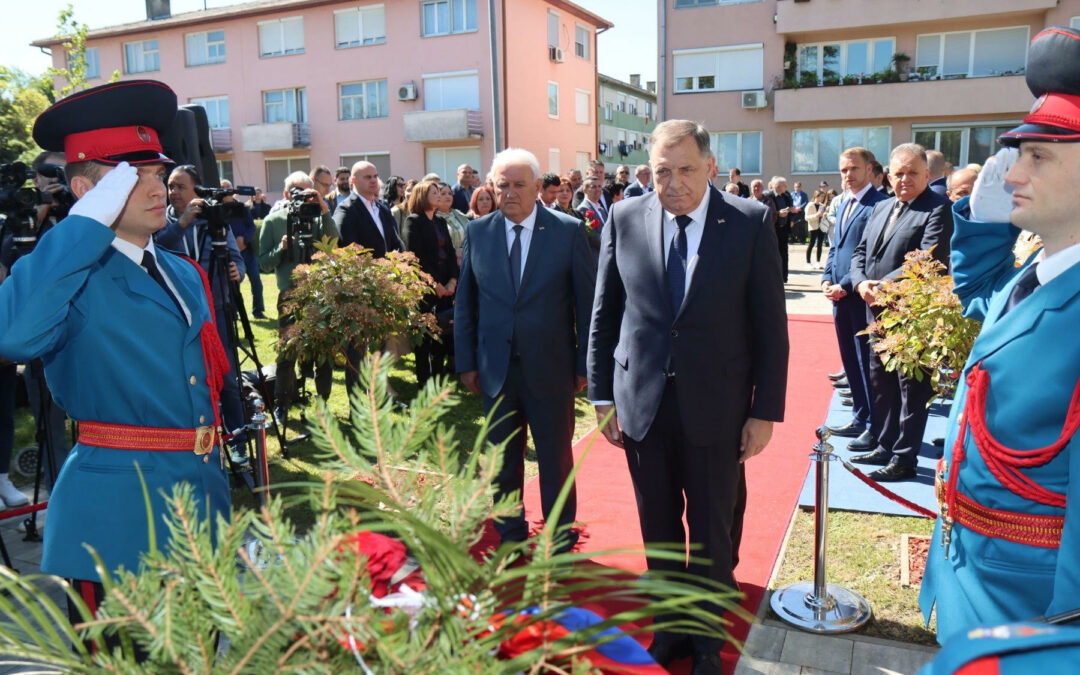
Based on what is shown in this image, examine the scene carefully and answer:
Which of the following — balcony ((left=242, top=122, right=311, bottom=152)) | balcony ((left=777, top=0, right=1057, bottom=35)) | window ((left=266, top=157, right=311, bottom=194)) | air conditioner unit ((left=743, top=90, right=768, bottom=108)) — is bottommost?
window ((left=266, top=157, right=311, bottom=194))

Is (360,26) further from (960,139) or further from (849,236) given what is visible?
(849,236)

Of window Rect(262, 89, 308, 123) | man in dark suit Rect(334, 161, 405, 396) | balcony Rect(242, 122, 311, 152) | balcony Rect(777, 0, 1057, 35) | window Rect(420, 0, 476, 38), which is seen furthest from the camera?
window Rect(262, 89, 308, 123)

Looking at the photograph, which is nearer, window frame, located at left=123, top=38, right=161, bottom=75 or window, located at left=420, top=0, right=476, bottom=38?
window, located at left=420, top=0, right=476, bottom=38

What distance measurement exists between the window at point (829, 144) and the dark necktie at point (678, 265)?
25123mm

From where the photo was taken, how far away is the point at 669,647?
3.33 m

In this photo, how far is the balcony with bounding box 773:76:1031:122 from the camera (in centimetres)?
2397

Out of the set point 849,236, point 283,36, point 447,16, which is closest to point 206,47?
point 283,36

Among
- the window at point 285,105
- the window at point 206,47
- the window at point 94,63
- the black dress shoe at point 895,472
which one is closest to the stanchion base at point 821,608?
the black dress shoe at point 895,472

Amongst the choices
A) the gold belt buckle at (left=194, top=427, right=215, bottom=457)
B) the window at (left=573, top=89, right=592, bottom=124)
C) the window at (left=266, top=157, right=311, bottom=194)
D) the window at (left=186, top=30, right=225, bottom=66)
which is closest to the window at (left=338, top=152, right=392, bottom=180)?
the window at (left=266, top=157, right=311, bottom=194)

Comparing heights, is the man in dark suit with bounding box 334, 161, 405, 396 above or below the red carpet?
above

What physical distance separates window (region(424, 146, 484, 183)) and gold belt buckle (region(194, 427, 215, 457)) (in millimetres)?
27778

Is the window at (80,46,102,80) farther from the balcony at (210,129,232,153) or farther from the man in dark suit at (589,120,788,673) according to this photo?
the man in dark suit at (589,120,788,673)

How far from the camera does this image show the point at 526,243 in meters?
4.22

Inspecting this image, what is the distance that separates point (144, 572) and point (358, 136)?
1244 inches
